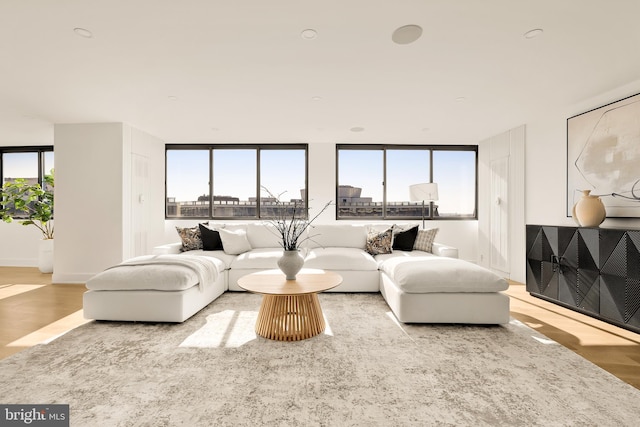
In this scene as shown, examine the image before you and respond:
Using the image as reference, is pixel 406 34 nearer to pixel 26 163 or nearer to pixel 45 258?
pixel 45 258

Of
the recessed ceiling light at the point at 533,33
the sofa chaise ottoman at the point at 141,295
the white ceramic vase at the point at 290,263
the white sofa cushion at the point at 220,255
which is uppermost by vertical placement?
the recessed ceiling light at the point at 533,33

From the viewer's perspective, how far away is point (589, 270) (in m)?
3.06

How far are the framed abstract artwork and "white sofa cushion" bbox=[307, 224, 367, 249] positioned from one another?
104 inches

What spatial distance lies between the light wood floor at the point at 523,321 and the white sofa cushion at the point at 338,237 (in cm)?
209

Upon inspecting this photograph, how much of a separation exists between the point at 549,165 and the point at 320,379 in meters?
4.16

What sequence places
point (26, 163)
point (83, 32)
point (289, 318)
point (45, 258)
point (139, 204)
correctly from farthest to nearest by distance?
point (26, 163), point (45, 258), point (139, 204), point (289, 318), point (83, 32)

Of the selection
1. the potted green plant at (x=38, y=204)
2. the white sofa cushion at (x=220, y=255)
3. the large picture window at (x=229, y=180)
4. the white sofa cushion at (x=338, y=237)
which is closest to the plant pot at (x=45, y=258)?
the potted green plant at (x=38, y=204)

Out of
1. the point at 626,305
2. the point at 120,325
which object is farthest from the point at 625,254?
the point at 120,325

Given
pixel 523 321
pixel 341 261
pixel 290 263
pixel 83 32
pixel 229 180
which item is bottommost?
pixel 523 321

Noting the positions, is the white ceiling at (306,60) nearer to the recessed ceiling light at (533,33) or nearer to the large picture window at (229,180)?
the recessed ceiling light at (533,33)

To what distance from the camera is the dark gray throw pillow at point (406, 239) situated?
14.2 ft

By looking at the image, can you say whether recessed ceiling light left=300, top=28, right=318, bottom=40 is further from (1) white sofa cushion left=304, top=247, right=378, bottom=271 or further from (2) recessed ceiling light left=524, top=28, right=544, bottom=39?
(1) white sofa cushion left=304, top=247, right=378, bottom=271

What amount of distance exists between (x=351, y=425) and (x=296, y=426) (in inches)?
10.5

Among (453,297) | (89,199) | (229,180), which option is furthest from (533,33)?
(89,199)
